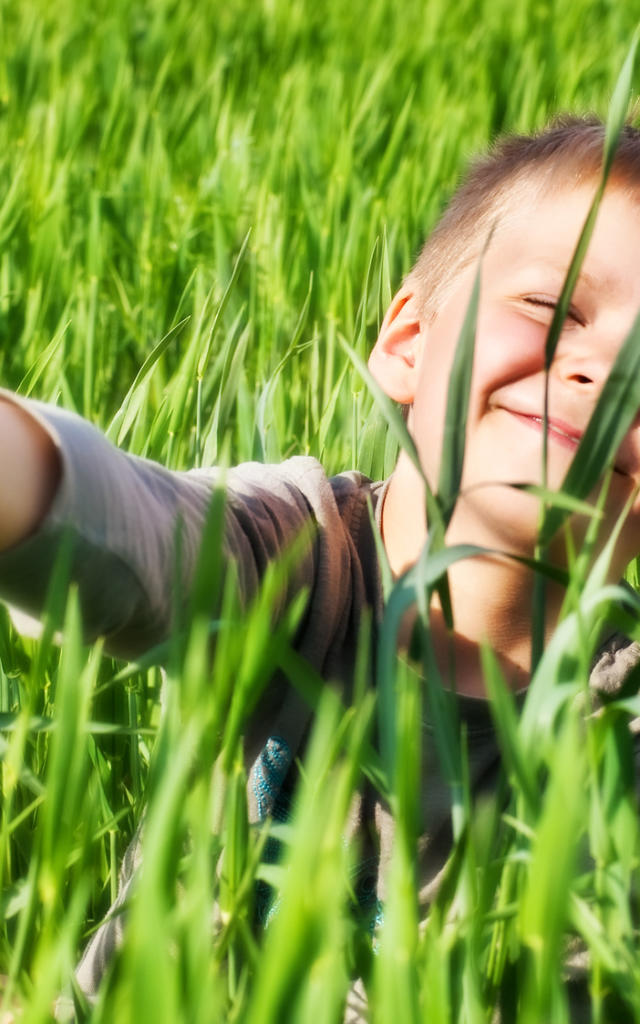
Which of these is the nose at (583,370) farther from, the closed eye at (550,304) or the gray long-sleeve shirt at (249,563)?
the gray long-sleeve shirt at (249,563)

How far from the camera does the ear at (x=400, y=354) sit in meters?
1.11

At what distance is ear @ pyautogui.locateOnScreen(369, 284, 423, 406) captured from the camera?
43.6 inches

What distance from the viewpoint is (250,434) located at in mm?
1193

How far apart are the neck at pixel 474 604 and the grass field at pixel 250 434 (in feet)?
0.34

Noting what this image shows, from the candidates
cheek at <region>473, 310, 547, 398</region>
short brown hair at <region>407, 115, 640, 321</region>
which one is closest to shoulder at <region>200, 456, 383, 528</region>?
cheek at <region>473, 310, 547, 398</region>

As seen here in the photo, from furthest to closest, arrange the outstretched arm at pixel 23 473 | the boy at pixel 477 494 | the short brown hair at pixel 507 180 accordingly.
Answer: the short brown hair at pixel 507 180 < the boy at pixel 477 494 < the outstretched arm at pixel 23 473

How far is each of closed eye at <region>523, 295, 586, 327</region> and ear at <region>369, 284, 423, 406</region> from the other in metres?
0.16

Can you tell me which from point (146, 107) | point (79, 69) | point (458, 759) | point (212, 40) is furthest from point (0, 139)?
point (458, 759)

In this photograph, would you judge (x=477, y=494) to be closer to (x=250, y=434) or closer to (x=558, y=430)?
(x=558, y=430)

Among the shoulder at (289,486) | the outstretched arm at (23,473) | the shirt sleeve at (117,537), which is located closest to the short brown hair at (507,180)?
the shoulder at (289,486)

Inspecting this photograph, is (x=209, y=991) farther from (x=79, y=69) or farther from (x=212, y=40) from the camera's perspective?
(x=212, y=40)

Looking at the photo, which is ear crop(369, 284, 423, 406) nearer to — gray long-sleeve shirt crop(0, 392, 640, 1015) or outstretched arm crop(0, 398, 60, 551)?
gray long-sleeve shirt crop(0, 392, 640, 1015)

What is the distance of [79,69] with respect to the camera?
2684 millimetres

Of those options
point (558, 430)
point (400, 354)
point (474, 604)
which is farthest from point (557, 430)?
point (400, 354)
